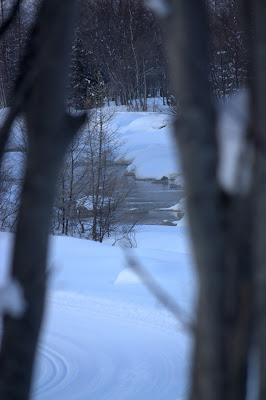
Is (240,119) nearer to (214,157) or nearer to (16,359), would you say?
(214,157)

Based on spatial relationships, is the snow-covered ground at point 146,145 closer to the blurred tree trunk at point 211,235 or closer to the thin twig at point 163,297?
the thin twig at point 163,297

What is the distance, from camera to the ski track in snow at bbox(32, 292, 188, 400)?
12.7 ft

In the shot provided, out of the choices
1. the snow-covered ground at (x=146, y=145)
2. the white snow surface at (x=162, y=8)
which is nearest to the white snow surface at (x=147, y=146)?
the snow-covered ground at (x=146, y=145)

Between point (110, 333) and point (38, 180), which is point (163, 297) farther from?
point (110, 333)

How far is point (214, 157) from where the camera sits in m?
0.78

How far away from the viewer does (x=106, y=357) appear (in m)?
4.39

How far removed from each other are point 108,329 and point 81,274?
1282 mm

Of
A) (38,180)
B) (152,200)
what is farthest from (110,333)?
(152,200)

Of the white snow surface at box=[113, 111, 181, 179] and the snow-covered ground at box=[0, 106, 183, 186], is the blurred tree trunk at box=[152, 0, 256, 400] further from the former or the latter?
the white snow surface at box=[113, 111, 181, 179]

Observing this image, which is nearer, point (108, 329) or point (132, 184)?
point (108, 329)

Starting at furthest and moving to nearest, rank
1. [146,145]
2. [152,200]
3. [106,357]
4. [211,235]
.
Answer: [146,145], [152,200], [106,357], [211,235]

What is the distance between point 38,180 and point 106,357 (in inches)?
142

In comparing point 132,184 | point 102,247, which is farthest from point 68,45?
point 132,184

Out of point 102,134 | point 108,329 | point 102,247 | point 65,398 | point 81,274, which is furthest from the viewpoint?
point 102,134
